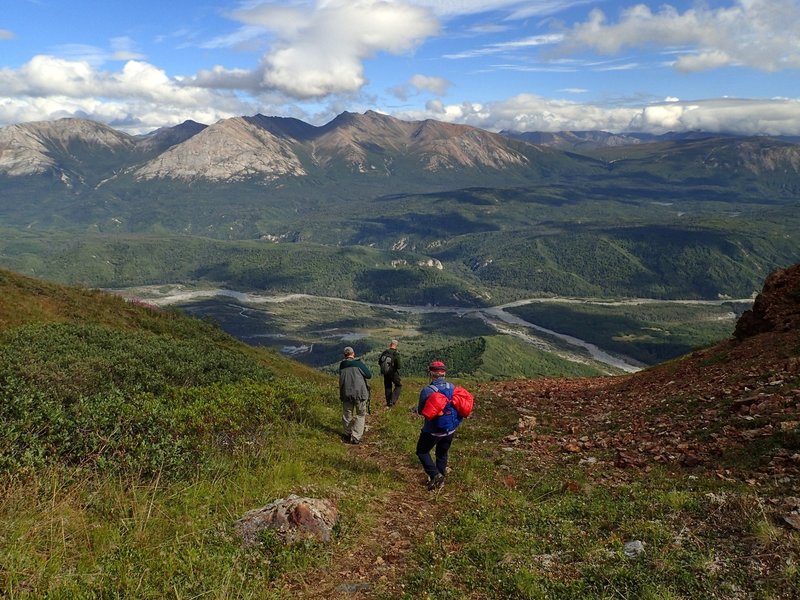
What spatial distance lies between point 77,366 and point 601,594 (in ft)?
55.9

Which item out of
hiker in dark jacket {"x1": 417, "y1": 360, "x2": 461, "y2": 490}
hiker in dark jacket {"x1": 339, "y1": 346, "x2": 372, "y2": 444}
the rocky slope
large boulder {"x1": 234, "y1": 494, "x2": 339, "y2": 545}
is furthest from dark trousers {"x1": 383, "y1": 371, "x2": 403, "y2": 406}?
large boulder {"x1": 234, "y1": 494, "x2": 339, "y2": 545}

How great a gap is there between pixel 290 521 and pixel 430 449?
4918 mm

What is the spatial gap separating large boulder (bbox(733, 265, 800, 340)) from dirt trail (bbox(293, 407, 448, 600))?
2153 centimetres

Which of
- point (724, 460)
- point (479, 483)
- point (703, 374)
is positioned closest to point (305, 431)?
point (479, 483)

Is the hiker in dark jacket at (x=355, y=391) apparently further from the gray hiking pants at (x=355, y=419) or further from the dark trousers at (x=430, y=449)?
the dark trousers at (x=430, y=449)

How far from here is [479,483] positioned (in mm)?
13539

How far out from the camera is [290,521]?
31.3 feet

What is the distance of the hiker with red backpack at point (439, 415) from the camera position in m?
13.0

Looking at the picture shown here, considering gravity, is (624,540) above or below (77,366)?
below

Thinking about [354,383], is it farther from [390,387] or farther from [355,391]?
[390,387]

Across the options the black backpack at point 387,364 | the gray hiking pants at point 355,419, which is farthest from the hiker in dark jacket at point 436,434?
the black backpack at point 387,364

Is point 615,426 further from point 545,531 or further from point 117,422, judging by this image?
point 117,422

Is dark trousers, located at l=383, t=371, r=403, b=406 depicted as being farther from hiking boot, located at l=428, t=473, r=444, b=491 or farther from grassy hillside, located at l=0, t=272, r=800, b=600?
hiking boot, located at l=428, t=473, r=444, b=491

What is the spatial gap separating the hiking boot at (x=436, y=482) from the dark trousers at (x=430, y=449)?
86mm
